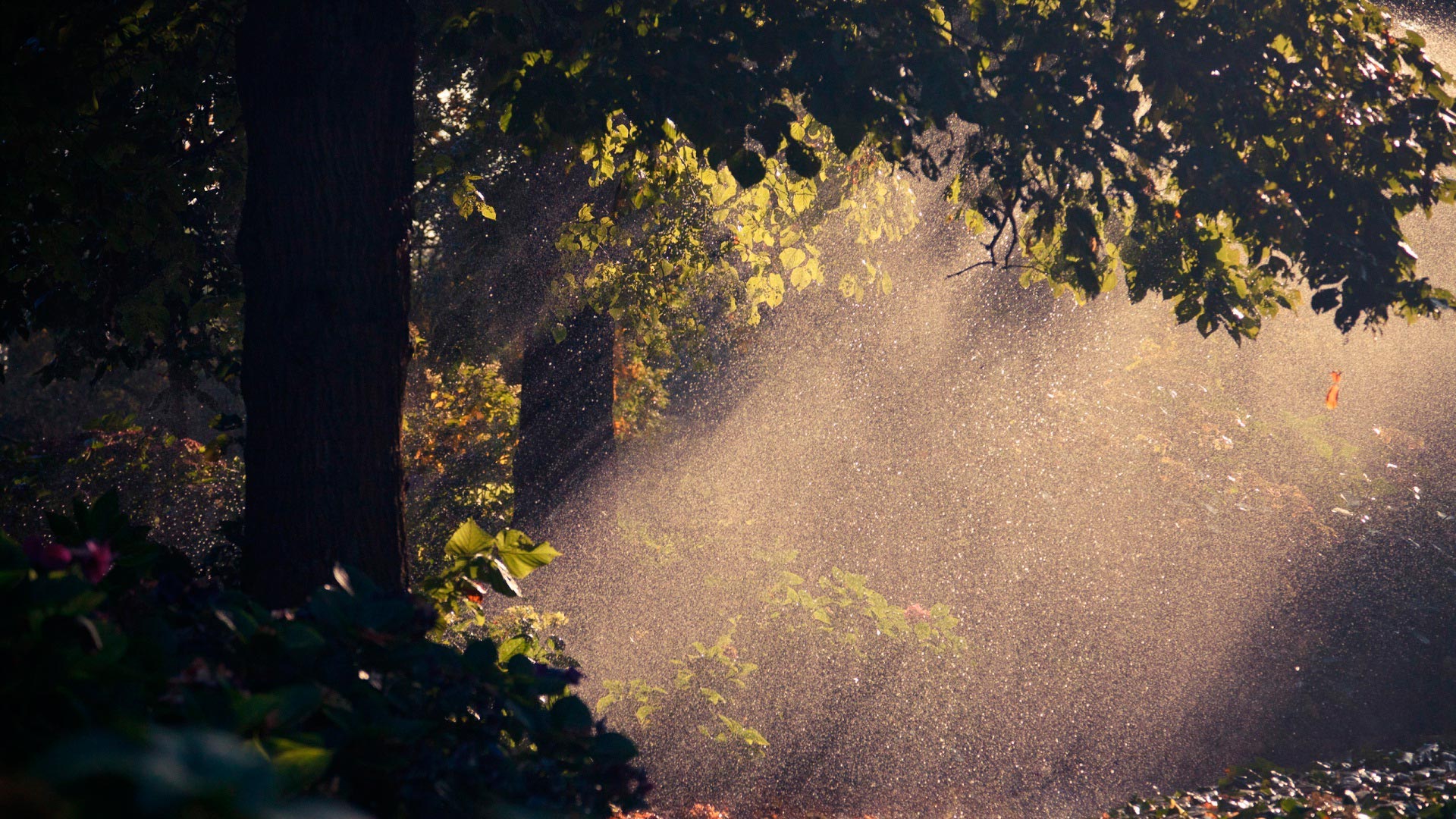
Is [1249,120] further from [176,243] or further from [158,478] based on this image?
[158,478]

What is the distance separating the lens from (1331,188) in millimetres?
4414

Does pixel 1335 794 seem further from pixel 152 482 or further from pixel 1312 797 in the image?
pixel 152 482

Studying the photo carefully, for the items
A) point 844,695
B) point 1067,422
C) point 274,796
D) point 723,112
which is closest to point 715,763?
point 844,695

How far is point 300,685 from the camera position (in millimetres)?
1595

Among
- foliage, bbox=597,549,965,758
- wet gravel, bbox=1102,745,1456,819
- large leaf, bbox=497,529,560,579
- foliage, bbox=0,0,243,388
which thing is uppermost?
foliage, bbox=0,0,243,388

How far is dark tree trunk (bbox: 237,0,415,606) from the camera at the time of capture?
3240 mm

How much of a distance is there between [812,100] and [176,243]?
397 centimetres

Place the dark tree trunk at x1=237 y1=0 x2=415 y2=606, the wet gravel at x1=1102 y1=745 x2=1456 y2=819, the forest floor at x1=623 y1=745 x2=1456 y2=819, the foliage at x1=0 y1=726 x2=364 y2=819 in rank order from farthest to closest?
the forest floor at x1=623 y1=745 x2=1456 y2=819
the wet gravel at x1=1102 y1=745 x2=1456 y2=819
the dark tree trunk at x1=237 y1=0 x2=415 y2=606
the foliage at x1=0 y1=726 x2=364 y2=819

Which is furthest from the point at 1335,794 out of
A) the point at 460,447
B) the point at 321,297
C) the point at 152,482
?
the point at 152,482

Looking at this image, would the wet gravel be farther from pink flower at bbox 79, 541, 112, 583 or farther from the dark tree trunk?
pink flower at bbox 79, 541, 112, 583

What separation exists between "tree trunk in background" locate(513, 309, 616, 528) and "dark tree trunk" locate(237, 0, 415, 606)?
552 cm

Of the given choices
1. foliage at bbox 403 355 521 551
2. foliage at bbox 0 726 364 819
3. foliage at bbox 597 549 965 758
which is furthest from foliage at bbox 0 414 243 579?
foliage at bbox 0 726 364 819

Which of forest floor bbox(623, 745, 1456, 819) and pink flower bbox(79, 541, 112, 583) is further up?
pink flower bbox(79, 541, 112, 583)

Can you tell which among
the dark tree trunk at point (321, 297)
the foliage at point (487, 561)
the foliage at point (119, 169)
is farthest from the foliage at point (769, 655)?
the foliage at point (487, 561)
